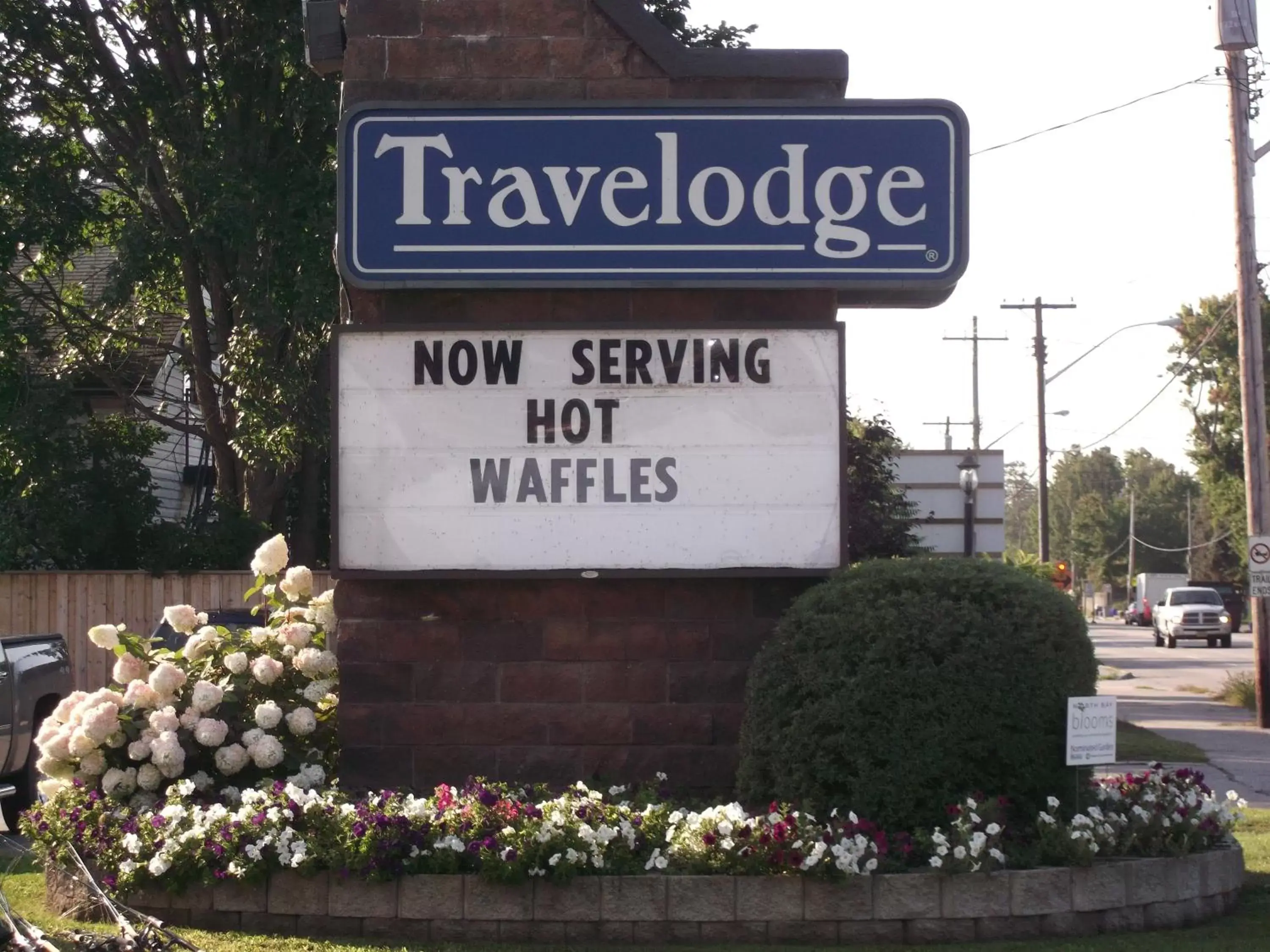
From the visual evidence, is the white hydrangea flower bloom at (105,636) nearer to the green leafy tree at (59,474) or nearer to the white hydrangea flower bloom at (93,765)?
the white hydrangea flower bloom at (93,765)

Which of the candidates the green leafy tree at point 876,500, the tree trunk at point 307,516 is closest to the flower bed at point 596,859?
the green leafy tree at point 876,500

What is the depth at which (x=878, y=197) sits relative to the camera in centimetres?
796

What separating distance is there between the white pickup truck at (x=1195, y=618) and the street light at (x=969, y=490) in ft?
102

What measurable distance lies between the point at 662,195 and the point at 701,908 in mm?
3572

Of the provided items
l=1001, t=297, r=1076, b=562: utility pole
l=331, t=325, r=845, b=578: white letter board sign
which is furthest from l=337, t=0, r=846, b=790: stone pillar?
l=1001, t=297, r=1076, b=562: utility pole

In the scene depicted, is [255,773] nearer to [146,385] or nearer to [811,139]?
[811,139]

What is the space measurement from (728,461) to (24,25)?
1621 centimetres

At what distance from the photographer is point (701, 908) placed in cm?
663

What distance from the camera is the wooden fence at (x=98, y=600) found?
21156 millimetres

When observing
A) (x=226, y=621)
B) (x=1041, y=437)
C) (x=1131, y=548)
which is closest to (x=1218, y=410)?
(x=1041, y=437)

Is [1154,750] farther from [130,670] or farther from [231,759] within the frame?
[130,670]

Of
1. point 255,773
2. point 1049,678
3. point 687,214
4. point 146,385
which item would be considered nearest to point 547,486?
point 687,214

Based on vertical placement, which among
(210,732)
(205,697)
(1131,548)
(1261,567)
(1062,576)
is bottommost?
(210,732)

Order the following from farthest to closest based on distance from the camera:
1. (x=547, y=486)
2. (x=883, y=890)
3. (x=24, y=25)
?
(x=24, y=25) → (x=547, y=486) → (x=883, y=890)
